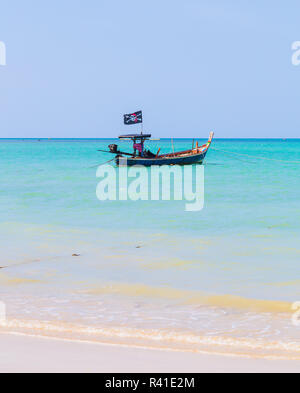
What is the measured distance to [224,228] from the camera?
1125cm

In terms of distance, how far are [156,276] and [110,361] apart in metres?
3.15

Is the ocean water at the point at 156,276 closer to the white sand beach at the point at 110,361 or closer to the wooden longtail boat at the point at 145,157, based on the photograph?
the white sand beach at the point at 110,361

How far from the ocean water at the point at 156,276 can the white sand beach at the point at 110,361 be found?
0.21 metres

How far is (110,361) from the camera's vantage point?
3.62 m

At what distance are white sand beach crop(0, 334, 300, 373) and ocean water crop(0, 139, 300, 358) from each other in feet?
0.70

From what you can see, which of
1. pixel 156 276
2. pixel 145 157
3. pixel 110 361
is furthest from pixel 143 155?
pixel 110 361

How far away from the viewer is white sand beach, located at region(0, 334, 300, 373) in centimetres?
347

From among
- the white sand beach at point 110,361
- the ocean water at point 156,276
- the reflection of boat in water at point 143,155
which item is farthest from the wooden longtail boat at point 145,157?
the white sand beach at point 110,361

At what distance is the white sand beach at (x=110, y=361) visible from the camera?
3471 mm

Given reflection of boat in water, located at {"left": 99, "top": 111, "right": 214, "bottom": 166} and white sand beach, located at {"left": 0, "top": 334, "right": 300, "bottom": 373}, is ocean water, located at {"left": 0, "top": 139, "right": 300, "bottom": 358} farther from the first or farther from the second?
reflection of boat in water, located at {"left": 99, "top": 111, "right": 214, "bottom": 166}
